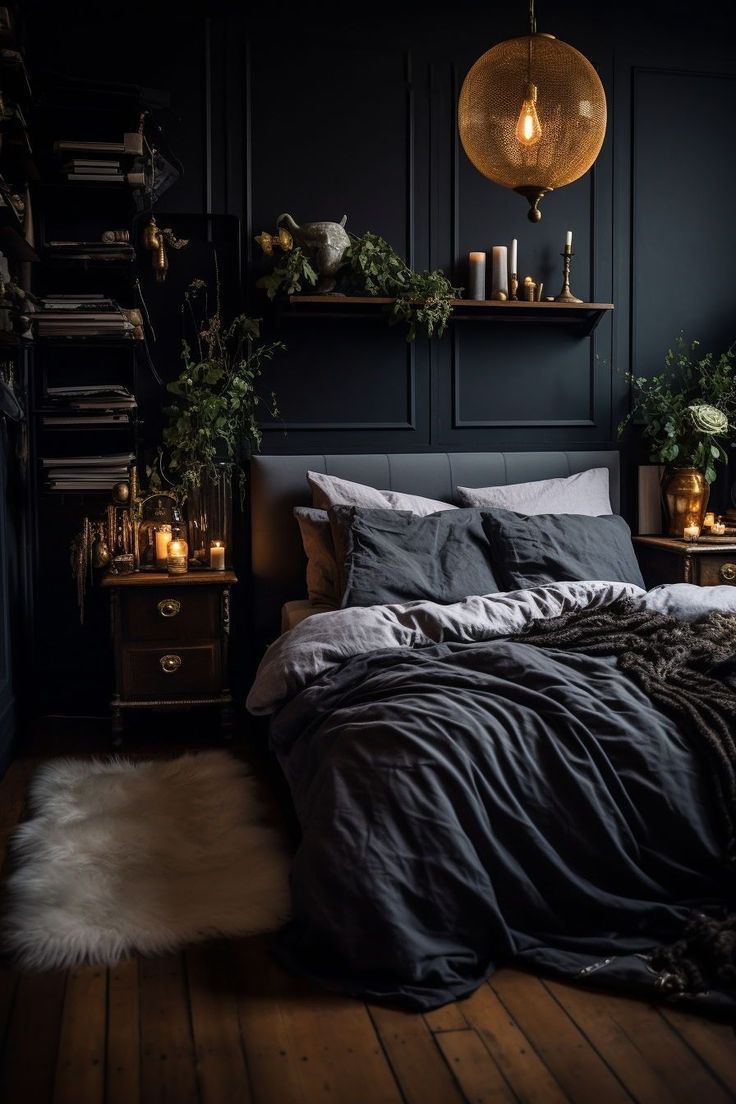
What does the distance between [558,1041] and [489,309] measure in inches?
129

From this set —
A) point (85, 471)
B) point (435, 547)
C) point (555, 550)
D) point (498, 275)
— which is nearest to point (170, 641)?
point (85, 471)

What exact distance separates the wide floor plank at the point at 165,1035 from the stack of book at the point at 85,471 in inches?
88.7

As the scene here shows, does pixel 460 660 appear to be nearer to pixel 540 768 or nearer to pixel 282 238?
pixel 540 768

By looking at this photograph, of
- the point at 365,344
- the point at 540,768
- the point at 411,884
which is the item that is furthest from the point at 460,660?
the point at 365,344

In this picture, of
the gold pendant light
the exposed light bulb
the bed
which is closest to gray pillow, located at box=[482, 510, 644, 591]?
the bed

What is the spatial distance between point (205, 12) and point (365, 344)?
1544 millimetres

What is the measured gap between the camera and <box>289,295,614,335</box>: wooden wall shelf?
432 centimetres

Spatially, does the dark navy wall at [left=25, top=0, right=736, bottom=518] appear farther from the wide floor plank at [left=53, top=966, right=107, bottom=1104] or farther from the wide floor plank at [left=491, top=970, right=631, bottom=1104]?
the wide floor plank at [left=491, top=970, right=631, bottom=1104]

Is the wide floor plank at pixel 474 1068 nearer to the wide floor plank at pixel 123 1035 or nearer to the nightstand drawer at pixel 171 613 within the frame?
the wide floor plank at pixel 123 1035

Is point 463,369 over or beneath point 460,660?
over

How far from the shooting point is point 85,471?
415 centimetres

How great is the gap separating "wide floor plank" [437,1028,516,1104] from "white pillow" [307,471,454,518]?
2399 mm

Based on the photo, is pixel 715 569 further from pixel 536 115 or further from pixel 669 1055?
pixel 669 1055

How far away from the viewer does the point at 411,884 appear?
2.23 metres
